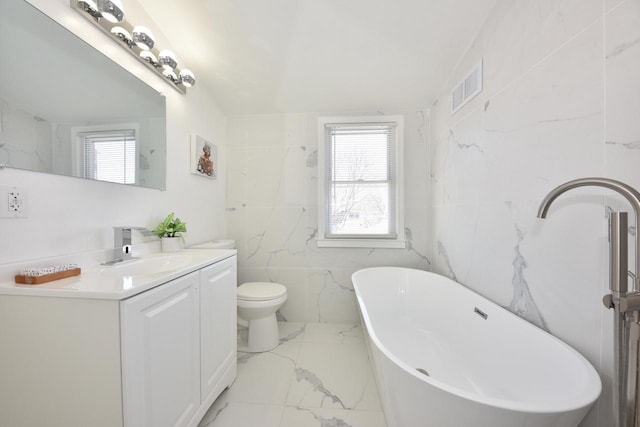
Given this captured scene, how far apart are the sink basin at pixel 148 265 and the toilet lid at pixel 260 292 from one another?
64 cm

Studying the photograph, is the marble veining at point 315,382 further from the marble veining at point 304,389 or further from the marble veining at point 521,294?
the marble veining at point 521,294

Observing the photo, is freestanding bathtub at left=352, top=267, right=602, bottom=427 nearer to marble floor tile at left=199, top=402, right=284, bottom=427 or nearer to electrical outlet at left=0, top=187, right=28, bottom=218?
marble floor tile at left=199, top=402, right=284, bottom=427

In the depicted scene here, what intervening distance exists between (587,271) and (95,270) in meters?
2.04

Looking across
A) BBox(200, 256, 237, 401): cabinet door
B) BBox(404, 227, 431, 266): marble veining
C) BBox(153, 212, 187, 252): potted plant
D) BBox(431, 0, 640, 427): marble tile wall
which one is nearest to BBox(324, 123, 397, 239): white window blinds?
BBox(404, 227, 431, 266): marble veining

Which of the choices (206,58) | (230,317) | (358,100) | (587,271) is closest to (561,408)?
(587,271)

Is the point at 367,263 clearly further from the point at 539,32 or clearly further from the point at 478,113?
the point at 539,32

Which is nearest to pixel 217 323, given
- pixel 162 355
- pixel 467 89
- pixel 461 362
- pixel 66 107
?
pixel 162 355

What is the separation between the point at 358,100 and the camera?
2.25 meters

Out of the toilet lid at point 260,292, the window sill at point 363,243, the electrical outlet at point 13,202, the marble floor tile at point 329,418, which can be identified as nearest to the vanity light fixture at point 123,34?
the electrical outlet at point 13,202

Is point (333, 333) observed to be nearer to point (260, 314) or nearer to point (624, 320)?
point (260, 314)

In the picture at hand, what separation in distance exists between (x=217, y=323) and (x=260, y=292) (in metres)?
0.60

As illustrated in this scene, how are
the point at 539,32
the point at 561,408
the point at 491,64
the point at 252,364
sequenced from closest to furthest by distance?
the point at 561,408 → the point at 539,32 → the point at 491,64 → the point at 252,364

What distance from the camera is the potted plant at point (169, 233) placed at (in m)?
1.55

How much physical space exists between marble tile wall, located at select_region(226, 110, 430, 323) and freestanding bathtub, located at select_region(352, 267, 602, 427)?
0.40 meters
